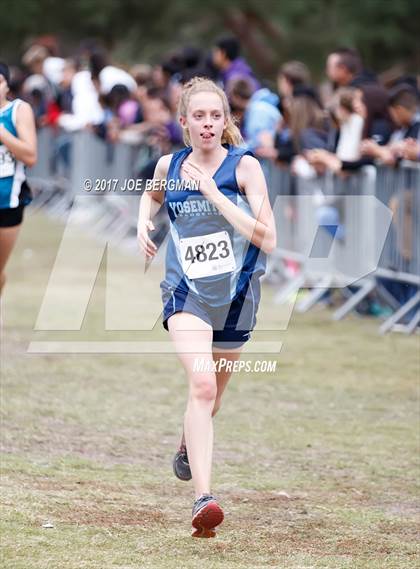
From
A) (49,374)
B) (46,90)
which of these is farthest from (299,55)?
(49,374)

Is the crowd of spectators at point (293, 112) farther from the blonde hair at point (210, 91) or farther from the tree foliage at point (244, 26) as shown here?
the tree foliage at point (244, 26)

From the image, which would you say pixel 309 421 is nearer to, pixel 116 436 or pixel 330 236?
pixel 116 436

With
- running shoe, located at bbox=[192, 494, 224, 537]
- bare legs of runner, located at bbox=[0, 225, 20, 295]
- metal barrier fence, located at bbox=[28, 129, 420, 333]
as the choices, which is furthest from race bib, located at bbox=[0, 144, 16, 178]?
running shoe, located at bbox=[192, 494, 224, 537]

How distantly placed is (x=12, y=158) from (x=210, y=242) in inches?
173

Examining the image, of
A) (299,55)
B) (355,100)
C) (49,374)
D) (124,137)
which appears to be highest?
(355,100)

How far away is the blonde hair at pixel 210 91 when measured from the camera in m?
6.07

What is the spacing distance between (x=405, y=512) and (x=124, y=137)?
12.5 meters

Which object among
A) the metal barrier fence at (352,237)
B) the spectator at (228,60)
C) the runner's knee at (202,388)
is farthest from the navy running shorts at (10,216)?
the spectator at (228,60)

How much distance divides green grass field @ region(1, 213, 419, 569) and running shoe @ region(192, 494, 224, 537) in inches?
4.1

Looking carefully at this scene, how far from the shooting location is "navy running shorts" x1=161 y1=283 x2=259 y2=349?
6.03 m

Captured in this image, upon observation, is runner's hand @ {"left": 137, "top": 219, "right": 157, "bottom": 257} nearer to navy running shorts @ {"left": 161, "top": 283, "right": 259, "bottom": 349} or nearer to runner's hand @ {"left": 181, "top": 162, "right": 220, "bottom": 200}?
navy running shorts @ {"left": 161, "top": 283, "right": 259, "bottom": 349}

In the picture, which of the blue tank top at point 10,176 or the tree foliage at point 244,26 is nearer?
the blue tank top at point 10,176

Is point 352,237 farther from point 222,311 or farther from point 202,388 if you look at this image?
point 202,388

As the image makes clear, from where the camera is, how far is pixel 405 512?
634 cm
